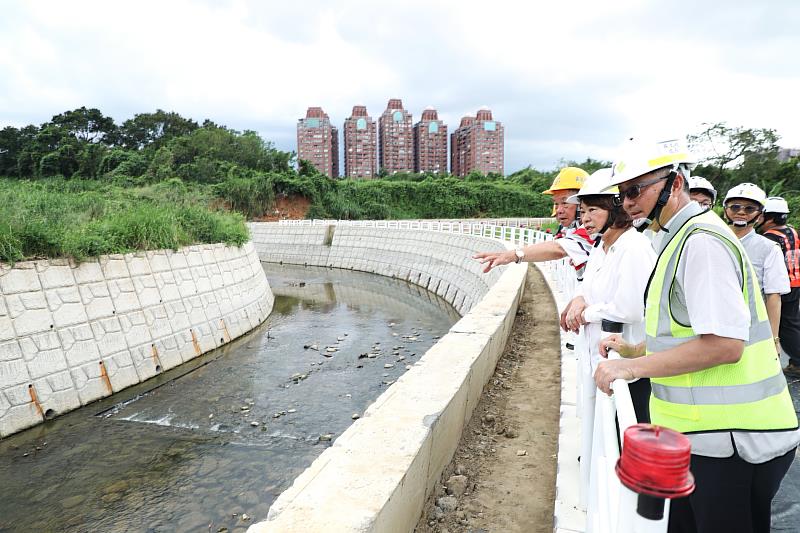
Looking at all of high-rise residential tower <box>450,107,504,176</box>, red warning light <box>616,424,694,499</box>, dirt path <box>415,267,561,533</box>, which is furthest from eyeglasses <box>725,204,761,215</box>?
high-rise residential tower <box>450,107,504,176</box>

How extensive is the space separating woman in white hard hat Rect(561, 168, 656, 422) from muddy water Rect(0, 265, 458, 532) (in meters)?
3.80

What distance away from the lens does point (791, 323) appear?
5.50 m

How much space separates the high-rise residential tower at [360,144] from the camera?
95688mm

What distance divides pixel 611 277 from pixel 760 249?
9.35 ft

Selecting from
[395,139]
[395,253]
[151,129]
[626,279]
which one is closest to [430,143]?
[395,139]

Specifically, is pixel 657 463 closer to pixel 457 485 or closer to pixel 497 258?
pixel 457 485

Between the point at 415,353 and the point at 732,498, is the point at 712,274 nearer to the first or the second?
the point at 732,498

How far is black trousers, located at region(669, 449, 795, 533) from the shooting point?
1.77m

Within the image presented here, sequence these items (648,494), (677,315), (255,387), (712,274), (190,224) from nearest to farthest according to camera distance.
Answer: (648,494) → (712,274) → (677,315) → (255,387) → (190,224)

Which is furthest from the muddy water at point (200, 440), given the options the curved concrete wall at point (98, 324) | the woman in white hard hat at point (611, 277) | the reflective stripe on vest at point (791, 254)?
the reflective stripe on vest at point (791, 254)

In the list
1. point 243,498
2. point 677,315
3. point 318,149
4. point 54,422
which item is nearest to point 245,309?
point 54,422

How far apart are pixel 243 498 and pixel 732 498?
4822 mm

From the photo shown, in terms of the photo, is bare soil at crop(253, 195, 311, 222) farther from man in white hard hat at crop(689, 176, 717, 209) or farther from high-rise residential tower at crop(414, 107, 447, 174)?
high-rise residential tower at crop(414, 107, 447, 174)

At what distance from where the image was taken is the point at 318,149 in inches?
3782
